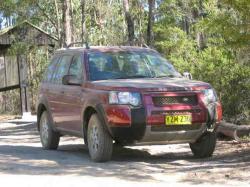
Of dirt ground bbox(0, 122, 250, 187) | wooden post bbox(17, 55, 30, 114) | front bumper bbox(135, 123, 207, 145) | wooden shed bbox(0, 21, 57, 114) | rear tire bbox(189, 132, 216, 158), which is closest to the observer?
dirt ground bbox(0, 122, 250, 187)

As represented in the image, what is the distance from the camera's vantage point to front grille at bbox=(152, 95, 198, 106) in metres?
10.3

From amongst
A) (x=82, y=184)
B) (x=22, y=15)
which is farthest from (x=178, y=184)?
(x=22, y=15)

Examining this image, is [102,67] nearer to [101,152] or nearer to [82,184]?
[101,152]

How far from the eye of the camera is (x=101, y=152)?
10547 mm

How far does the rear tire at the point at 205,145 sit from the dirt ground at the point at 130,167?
158 mm

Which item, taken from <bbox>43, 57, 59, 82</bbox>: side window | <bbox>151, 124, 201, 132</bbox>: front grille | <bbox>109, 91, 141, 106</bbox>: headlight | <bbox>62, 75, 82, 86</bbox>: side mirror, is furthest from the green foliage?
<bbox>43, 57, 59, 82</bbox>: side window

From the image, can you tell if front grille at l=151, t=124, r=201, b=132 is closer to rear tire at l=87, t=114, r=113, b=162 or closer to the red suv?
the red suv

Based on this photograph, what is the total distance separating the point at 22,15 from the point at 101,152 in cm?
2189

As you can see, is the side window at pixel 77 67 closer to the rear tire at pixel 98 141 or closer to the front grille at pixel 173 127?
the rear tire at pixel 98 141

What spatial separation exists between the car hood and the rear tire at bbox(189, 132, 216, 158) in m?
0.90

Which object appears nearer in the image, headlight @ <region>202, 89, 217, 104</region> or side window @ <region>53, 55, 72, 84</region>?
headlight @ <region>202, 89, 217, 104</region>

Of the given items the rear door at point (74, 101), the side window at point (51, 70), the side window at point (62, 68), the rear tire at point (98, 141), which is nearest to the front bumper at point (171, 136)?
the rear tire at point (98, 141)

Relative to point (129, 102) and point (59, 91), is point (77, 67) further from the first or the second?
point (129, 102)

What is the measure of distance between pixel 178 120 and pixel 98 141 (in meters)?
1.38
